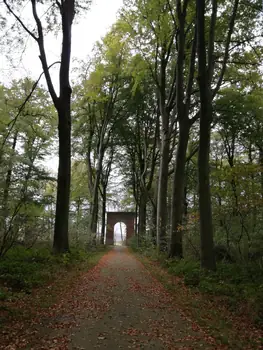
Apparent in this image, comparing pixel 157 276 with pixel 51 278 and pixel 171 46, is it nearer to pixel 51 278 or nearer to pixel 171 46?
pixel 51 278

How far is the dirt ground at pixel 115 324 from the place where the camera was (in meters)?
3.81

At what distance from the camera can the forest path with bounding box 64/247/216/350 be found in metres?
3.85

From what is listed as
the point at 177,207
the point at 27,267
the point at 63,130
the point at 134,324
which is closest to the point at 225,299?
the point at 134,324

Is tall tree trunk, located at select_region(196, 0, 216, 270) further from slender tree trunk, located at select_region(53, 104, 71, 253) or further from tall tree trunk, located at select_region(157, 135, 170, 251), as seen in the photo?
tall tree trunk, located at select_region(157, 135, 170, 251)

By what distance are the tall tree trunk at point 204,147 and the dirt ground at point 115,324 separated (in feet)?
6.34

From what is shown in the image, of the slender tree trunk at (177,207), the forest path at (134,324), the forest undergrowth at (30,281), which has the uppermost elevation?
the slender tree trunk at (177,207)

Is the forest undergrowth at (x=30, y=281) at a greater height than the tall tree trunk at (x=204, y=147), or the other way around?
the tall tree trunk at (x=204, y=147)

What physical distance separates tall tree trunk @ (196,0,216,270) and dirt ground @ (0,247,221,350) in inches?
76.1

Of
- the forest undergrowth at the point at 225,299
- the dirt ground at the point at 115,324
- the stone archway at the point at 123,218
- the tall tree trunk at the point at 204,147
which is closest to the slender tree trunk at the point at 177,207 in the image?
the forest undergrowth at the point at 225,299

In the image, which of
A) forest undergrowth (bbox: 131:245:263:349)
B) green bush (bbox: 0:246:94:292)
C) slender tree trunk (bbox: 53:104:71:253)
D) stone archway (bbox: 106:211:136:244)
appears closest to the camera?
forest undergrowth (bbox: 131:245:263:349)

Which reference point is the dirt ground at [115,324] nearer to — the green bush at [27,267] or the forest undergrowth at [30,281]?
the forest undergrowth at [30,281]

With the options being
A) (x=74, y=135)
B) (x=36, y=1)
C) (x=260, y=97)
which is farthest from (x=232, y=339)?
(x=74, y=135)

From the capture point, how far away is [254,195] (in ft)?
27.2

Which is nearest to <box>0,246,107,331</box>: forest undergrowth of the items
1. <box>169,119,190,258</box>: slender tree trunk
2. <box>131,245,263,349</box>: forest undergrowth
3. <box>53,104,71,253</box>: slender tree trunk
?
<box>53,104,71,253</box>: slender tree trunk
